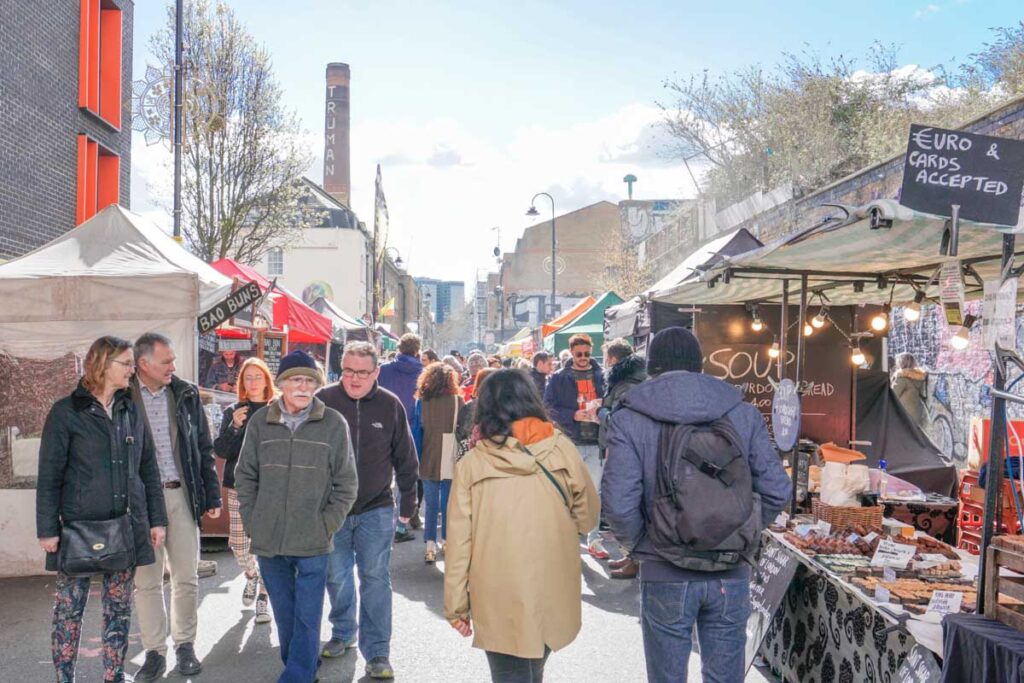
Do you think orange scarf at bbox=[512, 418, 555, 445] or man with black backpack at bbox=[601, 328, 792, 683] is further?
orange scarf at bbox=[512, 418, 555, 445]

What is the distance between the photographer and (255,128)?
2058 centimetres

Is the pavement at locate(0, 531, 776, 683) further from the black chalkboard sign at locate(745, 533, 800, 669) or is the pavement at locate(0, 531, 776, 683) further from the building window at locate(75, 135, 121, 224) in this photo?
the building window at locate(75, 135, 121, 224)

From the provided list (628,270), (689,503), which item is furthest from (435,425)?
(628,270)

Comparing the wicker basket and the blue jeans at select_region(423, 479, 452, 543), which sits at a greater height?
the wicker basket

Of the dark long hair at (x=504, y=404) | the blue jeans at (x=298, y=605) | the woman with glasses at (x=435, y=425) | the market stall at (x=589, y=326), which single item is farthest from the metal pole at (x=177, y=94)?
the dark long hair at (x=504, y=404)

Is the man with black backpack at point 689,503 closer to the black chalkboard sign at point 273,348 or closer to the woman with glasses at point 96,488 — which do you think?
the woman with glasses at point 96,488

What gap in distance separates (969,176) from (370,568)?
3.88 m

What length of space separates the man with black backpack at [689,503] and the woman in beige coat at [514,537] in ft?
0.83

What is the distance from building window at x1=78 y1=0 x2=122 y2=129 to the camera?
16.5m

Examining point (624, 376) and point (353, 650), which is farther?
point (624, 376)

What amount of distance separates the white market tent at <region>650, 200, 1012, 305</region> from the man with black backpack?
1.27 metres

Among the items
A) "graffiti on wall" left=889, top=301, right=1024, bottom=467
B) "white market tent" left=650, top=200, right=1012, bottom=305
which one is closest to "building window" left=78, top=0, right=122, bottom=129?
"white market tent" left=650, top=200, right=1012, bottom=305

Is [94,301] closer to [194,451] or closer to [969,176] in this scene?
[194,451]

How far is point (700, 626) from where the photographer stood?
12.3 ft
